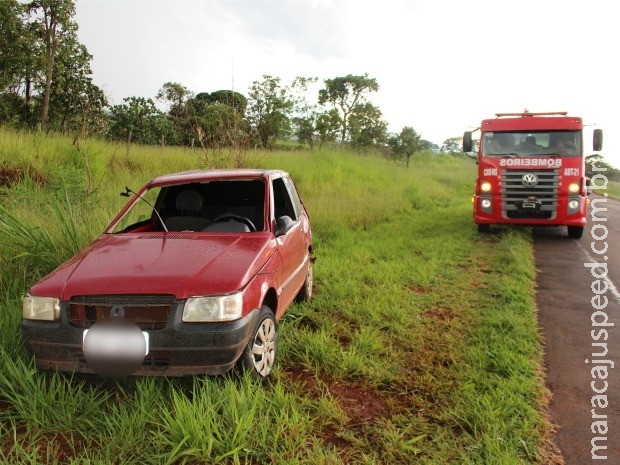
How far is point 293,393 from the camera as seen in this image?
2877mm

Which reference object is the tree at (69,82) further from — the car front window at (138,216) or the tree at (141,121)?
the car front window at (138,216)

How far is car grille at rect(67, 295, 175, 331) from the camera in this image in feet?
8.39

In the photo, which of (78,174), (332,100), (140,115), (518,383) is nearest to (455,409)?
(518,383)

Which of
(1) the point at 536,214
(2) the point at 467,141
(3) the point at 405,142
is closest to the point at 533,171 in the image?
(1) the point at 536,214

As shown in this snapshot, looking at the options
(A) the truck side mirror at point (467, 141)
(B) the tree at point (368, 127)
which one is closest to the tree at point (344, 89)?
(B) the tree at point (368, 127)

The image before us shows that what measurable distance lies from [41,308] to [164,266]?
2.49 feet

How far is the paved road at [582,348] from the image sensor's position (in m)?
2.58

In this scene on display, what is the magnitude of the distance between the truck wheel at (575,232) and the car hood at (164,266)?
7910mm

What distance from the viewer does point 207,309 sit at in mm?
2553

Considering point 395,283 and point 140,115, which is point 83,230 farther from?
point 140,115

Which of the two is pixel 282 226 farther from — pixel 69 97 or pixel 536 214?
pixel 69 97

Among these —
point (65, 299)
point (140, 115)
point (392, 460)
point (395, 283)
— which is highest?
point (140, 115)

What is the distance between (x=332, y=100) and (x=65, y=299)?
46.0m

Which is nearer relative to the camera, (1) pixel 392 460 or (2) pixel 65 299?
(1) pixel 392 460
